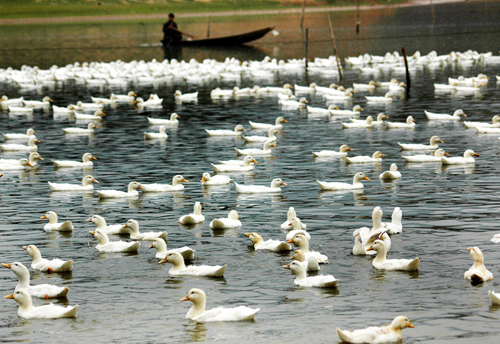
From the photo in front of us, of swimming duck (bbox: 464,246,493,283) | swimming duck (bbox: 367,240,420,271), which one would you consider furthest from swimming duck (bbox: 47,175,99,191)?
swimming duck (bbox: 464,246,493,283)

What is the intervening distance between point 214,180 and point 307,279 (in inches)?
474

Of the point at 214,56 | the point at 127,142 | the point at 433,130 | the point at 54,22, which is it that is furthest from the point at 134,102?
the point at 54,22

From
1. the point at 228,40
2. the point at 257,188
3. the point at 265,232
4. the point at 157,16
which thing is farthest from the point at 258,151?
the point at 157,16

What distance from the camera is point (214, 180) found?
29.9m

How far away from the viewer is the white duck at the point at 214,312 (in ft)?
53.4

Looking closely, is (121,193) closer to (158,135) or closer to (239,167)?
(239,167)

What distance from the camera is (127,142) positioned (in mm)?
40094

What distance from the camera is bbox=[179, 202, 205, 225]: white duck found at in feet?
78.8

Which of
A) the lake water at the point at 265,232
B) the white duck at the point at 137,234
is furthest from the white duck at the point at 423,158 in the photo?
the white duck at the point at 137,234

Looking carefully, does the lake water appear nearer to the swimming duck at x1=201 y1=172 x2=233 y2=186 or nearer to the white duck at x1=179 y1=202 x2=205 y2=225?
the white duck at x1=179 y1=202 x2=205 y2=225

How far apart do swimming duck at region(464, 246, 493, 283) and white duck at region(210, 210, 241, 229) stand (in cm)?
758

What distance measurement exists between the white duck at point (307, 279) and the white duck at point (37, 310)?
5.01 meters

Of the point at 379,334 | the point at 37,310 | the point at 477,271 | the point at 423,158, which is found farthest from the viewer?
the point at 423,158

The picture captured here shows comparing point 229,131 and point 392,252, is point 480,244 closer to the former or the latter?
point 392,252
